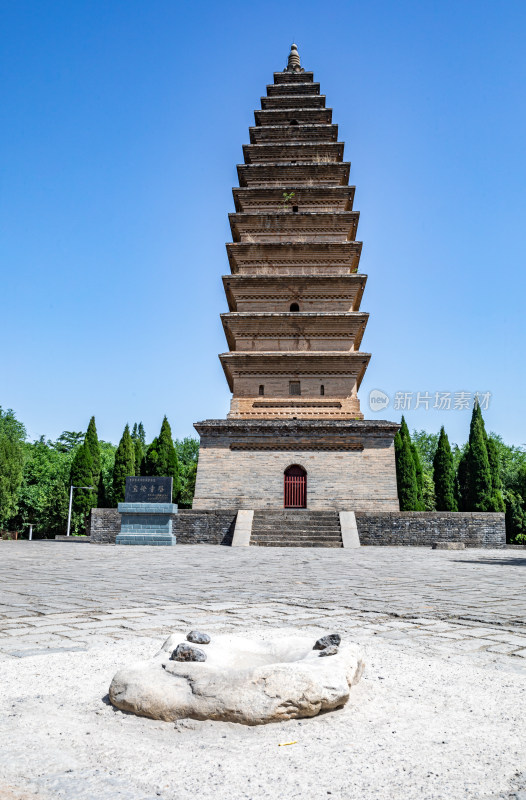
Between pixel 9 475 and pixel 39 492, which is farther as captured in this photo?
pixel 39 492

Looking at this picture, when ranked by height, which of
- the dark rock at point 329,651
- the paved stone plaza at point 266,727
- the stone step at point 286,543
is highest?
the dark rock at point 329,651

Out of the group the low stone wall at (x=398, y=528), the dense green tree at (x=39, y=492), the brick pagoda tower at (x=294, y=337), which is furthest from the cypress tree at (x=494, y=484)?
the dense green tree at (x=39, y=492)

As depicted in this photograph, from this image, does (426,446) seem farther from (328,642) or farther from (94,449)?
(328,642)

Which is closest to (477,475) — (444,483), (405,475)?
(444,483)

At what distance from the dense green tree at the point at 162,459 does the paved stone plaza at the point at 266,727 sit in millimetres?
27745

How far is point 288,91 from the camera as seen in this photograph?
101ft

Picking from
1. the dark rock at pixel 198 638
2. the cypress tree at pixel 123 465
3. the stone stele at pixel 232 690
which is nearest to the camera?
the stone stele at pixel 232 690

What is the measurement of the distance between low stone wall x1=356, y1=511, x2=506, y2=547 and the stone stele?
16.0 metres

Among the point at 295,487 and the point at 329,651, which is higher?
the point at 295,487

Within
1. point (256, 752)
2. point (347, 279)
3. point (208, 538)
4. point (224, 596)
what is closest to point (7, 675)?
point (256, 752)

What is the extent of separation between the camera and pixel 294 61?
113 feet

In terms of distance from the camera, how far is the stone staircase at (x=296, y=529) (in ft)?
57.8

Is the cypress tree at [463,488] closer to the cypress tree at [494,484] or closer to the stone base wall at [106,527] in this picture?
the cypress tree at [494,484]

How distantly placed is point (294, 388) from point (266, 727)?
872 inches
